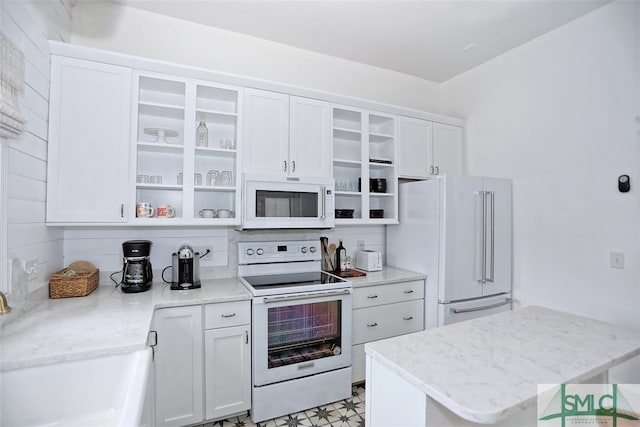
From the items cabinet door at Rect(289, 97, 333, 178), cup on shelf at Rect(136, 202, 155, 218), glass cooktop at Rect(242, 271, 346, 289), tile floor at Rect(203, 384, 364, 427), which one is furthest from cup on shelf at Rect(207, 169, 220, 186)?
tile floor at Rect(203, 384, 364, 427)

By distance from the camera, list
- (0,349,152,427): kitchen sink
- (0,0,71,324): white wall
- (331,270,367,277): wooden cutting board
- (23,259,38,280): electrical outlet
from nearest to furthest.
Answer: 1. (0,349,152,427): kitchen sink
2. (0,0,71,324): white wall
3. (23,259,38,280): electrical outlet
4. (331,270,367,277): wooden cutting board

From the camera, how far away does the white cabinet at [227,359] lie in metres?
2.04

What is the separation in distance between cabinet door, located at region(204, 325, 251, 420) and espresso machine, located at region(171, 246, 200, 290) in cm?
40

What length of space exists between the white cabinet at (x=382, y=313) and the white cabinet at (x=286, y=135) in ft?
3.57

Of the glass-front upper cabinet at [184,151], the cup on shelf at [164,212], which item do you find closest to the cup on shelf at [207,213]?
the glass-front upper cabinet at [184,151]

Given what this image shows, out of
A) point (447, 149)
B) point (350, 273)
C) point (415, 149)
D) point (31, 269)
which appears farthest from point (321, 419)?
point (447, 149)

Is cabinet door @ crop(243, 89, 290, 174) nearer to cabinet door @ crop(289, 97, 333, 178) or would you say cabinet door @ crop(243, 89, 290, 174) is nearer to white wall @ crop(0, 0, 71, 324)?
cabinet door @ crop(289, 97, 333, 178)

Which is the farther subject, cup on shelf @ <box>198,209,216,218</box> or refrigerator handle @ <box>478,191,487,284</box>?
refrigerator handle @ <box>478,191,487,284</box>

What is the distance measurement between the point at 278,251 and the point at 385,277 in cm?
95

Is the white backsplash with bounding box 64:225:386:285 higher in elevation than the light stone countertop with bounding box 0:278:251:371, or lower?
higher

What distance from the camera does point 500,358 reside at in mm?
1207

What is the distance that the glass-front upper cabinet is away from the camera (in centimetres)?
226

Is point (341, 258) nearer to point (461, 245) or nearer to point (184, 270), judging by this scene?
point (461, 245)

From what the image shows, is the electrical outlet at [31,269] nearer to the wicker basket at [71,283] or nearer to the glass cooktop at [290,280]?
the wicker basket at [71,283]
